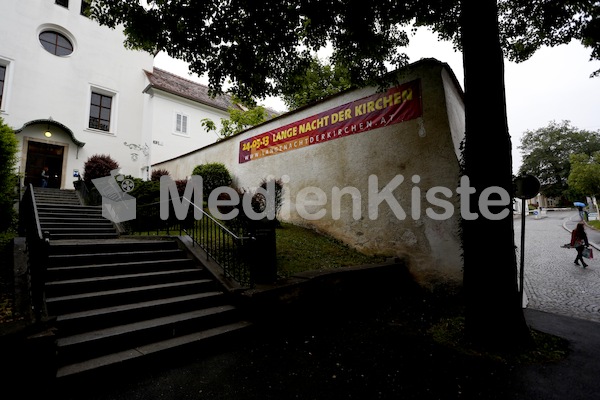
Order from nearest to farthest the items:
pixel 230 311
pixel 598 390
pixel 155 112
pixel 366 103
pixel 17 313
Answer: pixel 598 390 < pixel 17 313 < pixel 230 311 < pixel 366 103 < pixel 155 112

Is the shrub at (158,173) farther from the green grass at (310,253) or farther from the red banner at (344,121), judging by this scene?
the green grass at (310,253)

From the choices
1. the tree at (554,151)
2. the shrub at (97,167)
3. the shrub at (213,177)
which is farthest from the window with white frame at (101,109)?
the tree at (554,151)

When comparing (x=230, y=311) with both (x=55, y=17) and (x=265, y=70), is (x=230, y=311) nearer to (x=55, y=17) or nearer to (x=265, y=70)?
(x=265, y=70)

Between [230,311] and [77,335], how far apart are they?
2030 millimetres

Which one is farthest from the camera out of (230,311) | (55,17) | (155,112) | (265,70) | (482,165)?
(155,112)

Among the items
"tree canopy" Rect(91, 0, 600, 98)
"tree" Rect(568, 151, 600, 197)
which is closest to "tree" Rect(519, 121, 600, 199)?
"tree" Rect(568, 151, 600, 197)

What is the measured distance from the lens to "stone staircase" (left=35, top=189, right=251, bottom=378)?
11.5 feet

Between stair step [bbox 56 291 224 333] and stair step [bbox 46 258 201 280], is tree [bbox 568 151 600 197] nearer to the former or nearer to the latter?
stair step [bbox 56 291 224 333]

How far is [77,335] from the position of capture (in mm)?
3652

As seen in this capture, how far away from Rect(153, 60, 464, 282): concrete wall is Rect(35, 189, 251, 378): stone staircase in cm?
431

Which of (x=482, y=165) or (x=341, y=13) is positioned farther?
(x=341, y=13)

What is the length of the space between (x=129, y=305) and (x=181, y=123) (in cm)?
1723

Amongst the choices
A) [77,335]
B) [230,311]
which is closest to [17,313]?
[77,335]

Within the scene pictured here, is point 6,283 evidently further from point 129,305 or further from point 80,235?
point 80,235
